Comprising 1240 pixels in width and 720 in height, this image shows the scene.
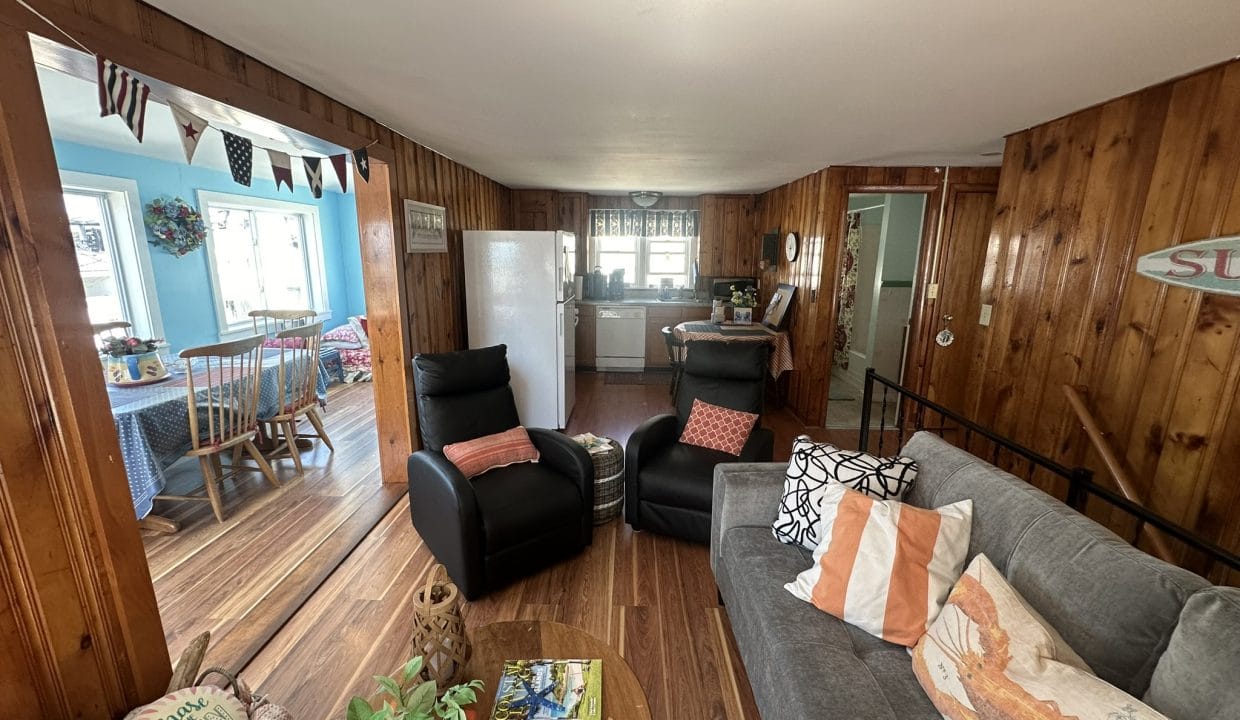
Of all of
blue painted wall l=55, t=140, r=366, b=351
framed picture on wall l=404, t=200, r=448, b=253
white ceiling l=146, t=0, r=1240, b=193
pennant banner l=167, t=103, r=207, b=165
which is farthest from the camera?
blue painted wall l=55, t=140, r=366, b=351

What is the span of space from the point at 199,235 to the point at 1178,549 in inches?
274

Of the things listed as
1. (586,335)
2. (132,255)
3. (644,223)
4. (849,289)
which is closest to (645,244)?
(644,223)

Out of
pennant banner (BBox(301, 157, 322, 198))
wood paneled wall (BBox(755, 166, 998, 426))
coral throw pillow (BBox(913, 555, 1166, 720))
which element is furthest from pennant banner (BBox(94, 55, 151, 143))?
wood paneled wall (BBox(755, 166, 998, 426))

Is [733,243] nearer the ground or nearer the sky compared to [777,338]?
nearer the sky

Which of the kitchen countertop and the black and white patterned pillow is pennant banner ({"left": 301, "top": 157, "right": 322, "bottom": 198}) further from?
the kitchen countertop

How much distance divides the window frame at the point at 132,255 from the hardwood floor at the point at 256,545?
1623mm

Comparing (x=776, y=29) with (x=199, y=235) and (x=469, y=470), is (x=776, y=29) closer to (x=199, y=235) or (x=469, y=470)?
(x=469, y=470)

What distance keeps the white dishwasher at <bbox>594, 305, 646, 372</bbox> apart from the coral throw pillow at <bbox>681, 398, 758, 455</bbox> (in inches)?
130

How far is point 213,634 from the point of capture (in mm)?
1885

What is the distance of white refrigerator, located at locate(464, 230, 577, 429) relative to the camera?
3715mm

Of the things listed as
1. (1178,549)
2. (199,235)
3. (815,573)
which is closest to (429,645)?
(815,573)

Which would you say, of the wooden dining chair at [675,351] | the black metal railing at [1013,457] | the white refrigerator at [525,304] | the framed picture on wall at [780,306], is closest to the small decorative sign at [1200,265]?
the black metal railing at [1013,457]

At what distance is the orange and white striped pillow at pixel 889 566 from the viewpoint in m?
1.33

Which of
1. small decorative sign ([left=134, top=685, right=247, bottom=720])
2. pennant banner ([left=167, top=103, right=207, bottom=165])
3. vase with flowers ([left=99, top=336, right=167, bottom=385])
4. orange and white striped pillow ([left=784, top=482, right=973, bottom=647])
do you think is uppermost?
pennant banner ([left=167, top=103, right=207, bottom=165])
